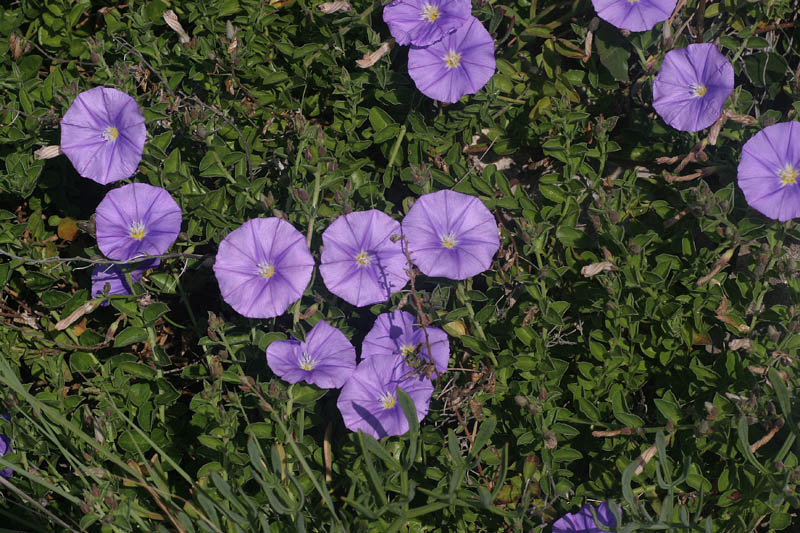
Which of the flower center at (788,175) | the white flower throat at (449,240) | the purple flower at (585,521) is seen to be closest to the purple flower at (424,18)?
the white flower throat at (449,240)

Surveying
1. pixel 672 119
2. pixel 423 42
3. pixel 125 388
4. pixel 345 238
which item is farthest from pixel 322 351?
pixel 672 119

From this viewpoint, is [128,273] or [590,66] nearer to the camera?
[128,273]

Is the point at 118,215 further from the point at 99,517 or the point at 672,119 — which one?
the point at 672,119

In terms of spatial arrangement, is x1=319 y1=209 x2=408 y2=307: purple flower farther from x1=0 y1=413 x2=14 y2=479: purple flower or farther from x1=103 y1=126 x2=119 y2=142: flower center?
x1=0 y1=413 x2=14 y2=479: purple flower

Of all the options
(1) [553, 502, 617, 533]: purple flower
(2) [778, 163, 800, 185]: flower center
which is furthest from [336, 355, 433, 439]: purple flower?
(2) [778, 163, 800, 185]: flower center

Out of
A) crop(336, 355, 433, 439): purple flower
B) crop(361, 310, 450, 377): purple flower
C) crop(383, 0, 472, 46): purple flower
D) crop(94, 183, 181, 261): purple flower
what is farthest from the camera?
crop(383, 0, 472, 46): purple flower

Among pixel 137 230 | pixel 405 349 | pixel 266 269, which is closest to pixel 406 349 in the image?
pixel 405 349

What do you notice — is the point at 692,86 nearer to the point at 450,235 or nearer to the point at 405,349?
the point at 450,235
